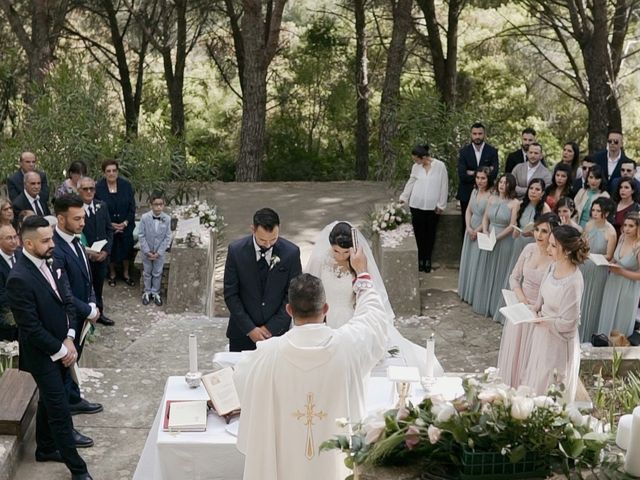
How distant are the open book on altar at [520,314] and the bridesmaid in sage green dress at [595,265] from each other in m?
1.93

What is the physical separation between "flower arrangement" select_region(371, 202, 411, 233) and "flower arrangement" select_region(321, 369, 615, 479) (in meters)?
7.49

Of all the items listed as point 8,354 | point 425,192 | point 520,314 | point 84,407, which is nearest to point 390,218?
point 425,192

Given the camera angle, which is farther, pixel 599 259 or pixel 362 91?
pixel 362 91

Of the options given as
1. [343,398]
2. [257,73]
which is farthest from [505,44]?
[343,398]

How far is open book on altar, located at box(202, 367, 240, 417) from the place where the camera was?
199 inches

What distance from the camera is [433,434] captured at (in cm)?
344

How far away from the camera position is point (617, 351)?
23.4 ft

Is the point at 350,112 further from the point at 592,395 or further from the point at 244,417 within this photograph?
the point at 244,417

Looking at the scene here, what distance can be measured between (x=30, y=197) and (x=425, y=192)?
4.46 meters

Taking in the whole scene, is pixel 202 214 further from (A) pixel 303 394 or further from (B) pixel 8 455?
(A) pixel 303 394

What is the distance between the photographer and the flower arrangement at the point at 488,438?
3.44 m

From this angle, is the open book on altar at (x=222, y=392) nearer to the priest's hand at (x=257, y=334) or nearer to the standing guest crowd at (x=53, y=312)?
the standing guest crowd at (x=53, y=312)

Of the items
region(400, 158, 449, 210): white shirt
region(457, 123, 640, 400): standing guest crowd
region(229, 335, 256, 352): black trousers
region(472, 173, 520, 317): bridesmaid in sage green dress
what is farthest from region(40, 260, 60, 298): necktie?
region(400, 158, 449, 210): white shirt

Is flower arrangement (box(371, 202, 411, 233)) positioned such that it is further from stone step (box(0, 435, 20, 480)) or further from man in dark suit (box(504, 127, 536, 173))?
stone step (box(0, 435, 20, 480))
